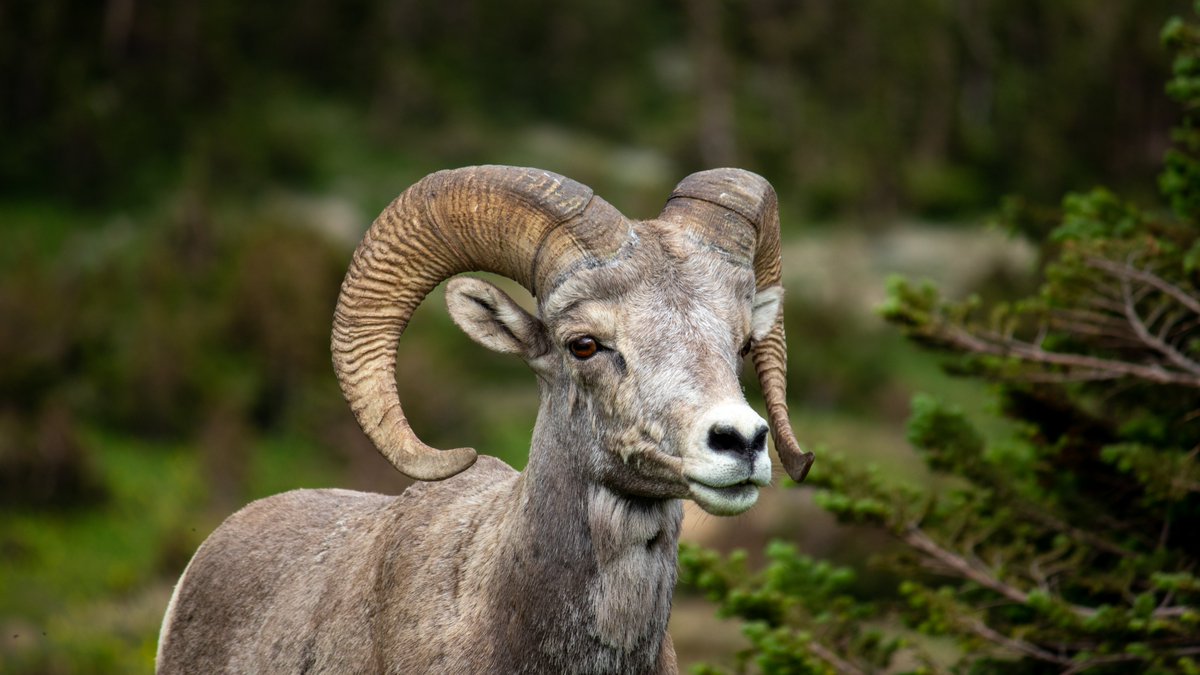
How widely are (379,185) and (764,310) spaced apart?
32021mm

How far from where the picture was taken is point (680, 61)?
48438 millimetres

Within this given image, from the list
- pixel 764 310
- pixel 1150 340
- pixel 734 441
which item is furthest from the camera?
pixel 1150 340

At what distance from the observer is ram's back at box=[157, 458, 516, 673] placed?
266 inches

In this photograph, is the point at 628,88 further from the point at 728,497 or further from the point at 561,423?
the point at 728,497

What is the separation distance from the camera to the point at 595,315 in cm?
629

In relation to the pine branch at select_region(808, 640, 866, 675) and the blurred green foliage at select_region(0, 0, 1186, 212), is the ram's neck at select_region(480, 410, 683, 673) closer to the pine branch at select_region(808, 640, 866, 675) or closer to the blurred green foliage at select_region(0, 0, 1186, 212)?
the pine branch at select_region(808, 640, 866, 675)

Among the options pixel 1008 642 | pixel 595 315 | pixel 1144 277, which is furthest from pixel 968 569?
pixel 595 315

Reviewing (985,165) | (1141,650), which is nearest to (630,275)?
(1141,650)

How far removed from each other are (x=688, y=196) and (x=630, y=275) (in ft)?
2.26

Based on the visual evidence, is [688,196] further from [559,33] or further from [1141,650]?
[559,33]

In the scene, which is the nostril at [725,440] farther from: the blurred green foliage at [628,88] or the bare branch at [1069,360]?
the blurred green foliage at [628,88]

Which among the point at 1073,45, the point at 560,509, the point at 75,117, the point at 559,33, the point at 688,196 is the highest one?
the point at 559,33

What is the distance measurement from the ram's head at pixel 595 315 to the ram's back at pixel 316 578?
0.68 m

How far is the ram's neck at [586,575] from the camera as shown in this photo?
20.3 feet
